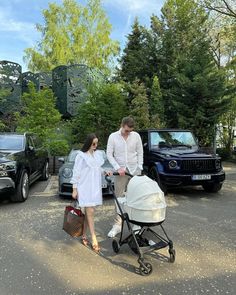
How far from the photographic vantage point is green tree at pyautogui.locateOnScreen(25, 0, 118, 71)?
29594 mm

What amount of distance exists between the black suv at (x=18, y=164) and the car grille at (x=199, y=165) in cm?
388

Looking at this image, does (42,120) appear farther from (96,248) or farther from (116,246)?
(116,246)

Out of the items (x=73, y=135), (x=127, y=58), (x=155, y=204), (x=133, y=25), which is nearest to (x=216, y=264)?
(x=155, y=204)

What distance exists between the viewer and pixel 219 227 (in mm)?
5645

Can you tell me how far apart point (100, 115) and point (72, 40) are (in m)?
17.1

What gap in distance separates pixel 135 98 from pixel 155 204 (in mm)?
13630

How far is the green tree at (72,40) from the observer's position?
29594 millimetres

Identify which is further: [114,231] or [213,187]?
[213,187]

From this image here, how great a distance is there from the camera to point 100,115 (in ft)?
51.2

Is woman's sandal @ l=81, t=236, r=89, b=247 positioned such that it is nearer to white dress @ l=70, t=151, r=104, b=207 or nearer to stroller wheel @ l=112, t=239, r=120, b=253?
stroller wheel @ l=112, t=239, r=120, b=253

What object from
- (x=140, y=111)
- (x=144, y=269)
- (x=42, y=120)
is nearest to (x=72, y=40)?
(x=140, y=111)

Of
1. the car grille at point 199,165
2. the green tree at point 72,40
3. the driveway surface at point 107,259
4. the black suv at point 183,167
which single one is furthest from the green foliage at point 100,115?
the green tree at point 72,40

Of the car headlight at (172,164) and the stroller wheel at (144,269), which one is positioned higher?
the car headlight at (172,164)

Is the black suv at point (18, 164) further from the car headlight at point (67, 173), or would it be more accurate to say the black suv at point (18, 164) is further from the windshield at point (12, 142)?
the car headlight at point (67, 173)
